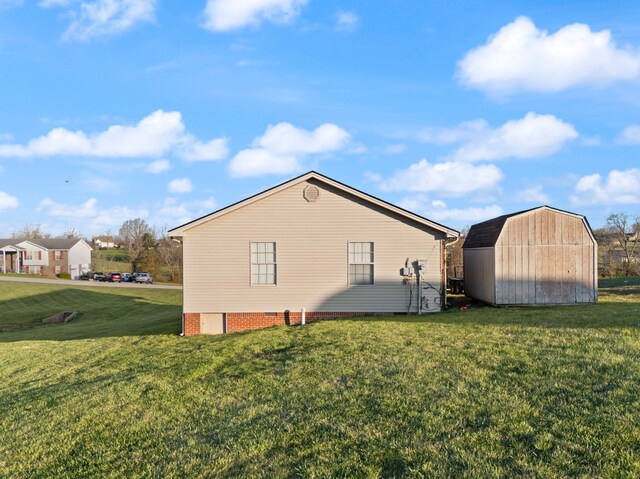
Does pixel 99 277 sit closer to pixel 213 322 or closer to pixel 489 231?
pixel 213 322

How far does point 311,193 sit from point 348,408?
9.65 meters

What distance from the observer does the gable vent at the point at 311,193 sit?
48.1 ft

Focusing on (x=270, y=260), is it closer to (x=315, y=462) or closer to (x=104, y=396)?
(x=104, y=396)

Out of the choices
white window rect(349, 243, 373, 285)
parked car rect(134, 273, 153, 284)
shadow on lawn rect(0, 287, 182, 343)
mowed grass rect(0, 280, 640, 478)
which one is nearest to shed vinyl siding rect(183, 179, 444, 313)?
white window rect(349, 243, 373, 285)

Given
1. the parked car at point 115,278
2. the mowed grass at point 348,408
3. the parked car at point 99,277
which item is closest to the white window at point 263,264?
the mowed grass at point 348,408

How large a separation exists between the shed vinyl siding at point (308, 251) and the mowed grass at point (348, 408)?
385 centimetres


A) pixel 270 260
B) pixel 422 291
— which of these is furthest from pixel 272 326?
pixel 422 291

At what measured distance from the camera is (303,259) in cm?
1470

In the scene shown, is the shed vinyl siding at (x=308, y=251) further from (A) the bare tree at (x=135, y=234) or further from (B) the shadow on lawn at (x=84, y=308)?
Answer: (A) the bare tree at (x=135, y=234)

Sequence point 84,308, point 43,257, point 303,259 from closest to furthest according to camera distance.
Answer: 1. point 303,259
2. point 84,308
3. point 43,257

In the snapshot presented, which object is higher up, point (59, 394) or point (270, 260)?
point (270, 260)

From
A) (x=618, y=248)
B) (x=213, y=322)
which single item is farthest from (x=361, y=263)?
(x=618, y=248)

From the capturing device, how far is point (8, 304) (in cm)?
3597

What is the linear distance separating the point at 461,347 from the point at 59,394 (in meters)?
7.08
